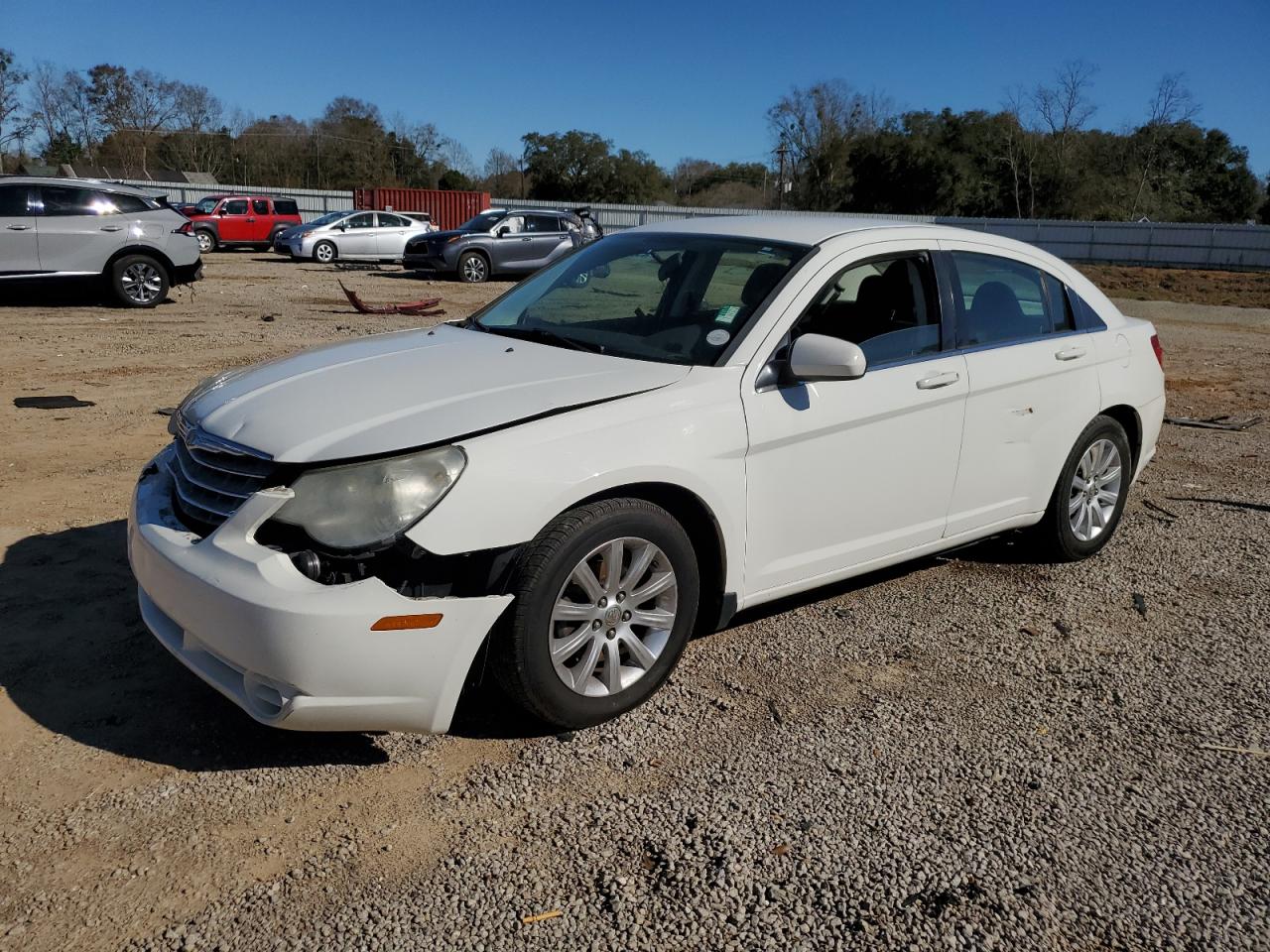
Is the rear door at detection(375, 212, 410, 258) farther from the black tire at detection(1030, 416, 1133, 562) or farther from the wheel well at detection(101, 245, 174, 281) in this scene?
the black tire at detection(1030, 416, 1133, 562)

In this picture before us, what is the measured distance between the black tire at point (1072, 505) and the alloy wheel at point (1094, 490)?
1cm

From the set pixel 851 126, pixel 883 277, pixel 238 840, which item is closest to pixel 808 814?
pixel 238 840

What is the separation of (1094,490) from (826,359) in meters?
2.37

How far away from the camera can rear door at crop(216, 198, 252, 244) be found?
31797mm

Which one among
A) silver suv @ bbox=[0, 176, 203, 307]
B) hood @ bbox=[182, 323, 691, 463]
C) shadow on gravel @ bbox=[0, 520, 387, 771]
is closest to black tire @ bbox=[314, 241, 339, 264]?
silver suv @ bbox=[0, 176, 203, 307]

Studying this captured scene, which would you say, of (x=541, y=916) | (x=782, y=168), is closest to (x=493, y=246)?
(x=541, y=916)

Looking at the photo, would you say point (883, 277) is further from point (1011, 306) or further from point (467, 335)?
point (467, 335)

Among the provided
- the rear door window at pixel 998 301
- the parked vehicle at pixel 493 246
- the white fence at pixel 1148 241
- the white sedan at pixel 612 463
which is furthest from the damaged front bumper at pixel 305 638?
the white fence at pixel 1148 241

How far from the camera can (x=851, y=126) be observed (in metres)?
64.4

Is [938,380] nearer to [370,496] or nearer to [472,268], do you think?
[370,496]

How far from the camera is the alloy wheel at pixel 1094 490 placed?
5.14 m

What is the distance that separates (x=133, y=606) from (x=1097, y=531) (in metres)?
4.56

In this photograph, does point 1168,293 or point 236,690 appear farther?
point 1168,293

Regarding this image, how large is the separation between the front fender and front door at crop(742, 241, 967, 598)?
3.8 inches
